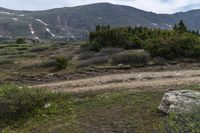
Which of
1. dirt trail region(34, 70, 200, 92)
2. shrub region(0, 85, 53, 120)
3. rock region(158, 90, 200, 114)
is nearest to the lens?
rock region(158, 90, 200, 114)

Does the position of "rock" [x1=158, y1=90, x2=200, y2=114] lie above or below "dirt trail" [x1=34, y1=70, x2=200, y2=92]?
above

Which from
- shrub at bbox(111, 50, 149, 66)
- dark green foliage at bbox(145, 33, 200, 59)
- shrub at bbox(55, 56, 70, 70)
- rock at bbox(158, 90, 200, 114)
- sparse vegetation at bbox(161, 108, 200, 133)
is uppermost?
sparse vegetation at bbox(161, 108, 200, 133)

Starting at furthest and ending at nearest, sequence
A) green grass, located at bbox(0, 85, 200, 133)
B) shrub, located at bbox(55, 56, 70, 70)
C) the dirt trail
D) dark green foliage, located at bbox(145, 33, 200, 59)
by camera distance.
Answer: shrub, located at bbox(55, 56, 70, 70) < dark green foliage, located at bbox(145, 33, 200, 59) < the dirt trail < green grass, located at bbox(0, 85, 200, 133)

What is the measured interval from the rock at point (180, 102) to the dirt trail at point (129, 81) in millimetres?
2717

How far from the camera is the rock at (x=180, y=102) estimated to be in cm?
988

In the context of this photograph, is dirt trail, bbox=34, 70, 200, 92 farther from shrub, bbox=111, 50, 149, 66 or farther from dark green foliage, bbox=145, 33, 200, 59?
dark green foliage, bbox=145, 33, 200, 59

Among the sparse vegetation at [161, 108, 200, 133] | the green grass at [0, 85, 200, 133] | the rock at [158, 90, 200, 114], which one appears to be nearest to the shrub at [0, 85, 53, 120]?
the green grass at [0, 85, 200, 133]

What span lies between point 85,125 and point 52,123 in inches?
38.2

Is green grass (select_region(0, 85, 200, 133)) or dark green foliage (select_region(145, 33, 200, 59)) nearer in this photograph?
green grass (select_region(0, 85, 200, 133))

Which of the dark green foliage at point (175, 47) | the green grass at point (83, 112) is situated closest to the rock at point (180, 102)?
the green grass at point (83, 112)

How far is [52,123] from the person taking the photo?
35.7 feet

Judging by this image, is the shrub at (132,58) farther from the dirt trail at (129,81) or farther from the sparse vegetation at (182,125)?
the sparse vegetation at (182,125)

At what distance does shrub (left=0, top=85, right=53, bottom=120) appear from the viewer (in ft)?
38.6

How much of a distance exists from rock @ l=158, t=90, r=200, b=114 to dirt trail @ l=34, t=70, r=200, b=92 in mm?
2717
